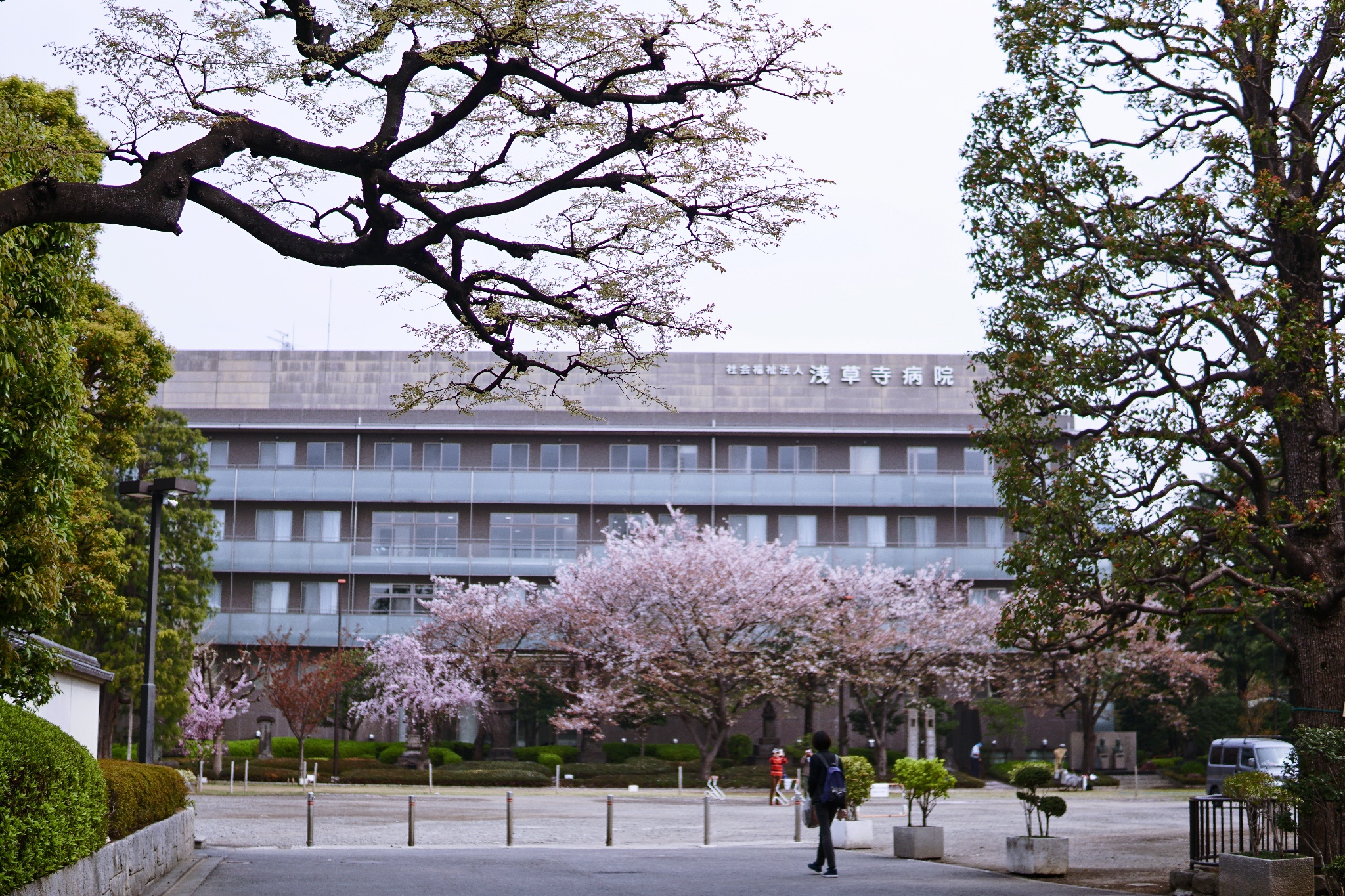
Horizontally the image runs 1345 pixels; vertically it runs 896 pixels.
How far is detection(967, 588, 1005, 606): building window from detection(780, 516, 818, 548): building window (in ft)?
16.3

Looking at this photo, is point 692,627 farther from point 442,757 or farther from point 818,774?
point 818,774

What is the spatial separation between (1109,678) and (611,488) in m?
20.7

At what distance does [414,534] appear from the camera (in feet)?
187

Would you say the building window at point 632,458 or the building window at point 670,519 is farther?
the building window at point 632,458

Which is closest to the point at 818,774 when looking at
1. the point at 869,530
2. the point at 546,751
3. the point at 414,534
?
the point at 546,751

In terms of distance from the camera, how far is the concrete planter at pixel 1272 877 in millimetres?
13047

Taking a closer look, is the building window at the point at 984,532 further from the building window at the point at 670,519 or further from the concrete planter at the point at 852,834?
the concrete planter at the point at 852,834

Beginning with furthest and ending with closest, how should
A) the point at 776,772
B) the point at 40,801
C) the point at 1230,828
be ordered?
the point at 776,772 < the point at 1230,828 < the point at 40,801

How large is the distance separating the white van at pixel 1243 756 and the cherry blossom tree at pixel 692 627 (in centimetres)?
1593

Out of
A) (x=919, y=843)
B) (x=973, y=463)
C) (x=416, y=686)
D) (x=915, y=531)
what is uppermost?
(x=973, y=463)

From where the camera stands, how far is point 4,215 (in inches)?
337

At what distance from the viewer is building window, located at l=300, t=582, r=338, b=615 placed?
Result: 2210 inches

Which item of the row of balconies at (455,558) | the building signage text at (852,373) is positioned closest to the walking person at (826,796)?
the row of balconies at (455,558)

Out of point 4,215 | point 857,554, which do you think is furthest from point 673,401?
point 4,215
